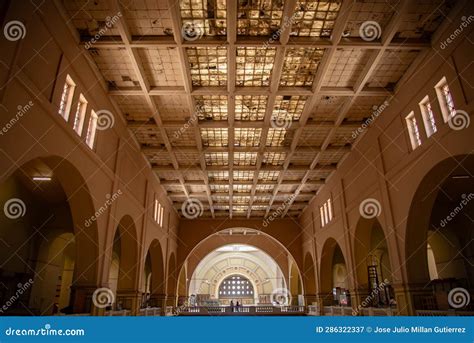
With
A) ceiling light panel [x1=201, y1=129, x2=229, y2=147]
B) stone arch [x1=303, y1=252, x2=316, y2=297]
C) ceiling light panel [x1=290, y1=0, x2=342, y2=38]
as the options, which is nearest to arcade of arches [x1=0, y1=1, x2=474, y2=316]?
→ ceiling light panel [x1=201, y1=129, x2=229, y2=147]

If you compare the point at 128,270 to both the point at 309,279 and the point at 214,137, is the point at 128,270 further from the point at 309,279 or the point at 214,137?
the point at 309,279

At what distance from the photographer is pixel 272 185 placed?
72.7ft

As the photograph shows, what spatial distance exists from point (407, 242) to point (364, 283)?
17.4ft

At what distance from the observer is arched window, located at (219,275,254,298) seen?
153 ft

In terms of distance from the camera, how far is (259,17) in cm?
933

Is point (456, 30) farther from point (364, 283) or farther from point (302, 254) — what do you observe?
point (302, 254)

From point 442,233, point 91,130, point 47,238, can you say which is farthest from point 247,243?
point 91,130

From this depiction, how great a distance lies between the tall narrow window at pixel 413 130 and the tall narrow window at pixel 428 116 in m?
0.47

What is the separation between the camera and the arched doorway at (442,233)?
10.6 m

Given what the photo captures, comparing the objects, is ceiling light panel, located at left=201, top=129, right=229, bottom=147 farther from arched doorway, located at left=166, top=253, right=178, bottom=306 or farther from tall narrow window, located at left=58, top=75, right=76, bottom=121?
arched doorway, located at left=166, top=253, right=178, bottom=306

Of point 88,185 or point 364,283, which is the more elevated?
point 88,185

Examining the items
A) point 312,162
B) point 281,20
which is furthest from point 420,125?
point 312,162

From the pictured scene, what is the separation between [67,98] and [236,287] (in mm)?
41459

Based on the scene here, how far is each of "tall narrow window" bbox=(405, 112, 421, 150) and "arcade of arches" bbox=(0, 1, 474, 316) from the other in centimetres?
8
